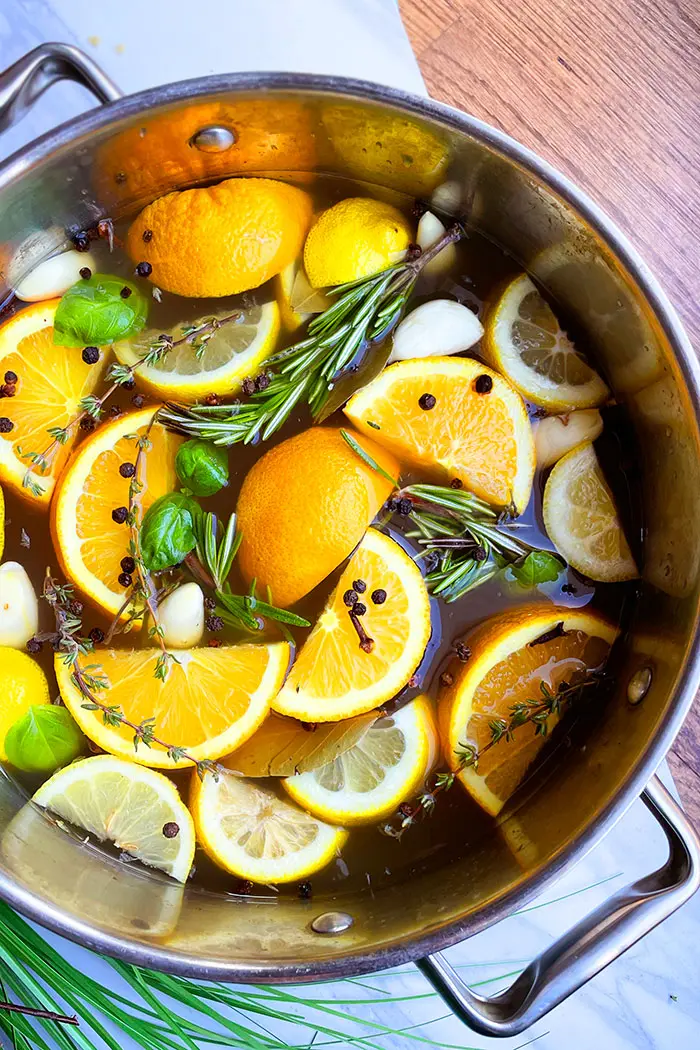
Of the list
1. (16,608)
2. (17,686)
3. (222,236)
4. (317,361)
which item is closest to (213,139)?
(222,236)

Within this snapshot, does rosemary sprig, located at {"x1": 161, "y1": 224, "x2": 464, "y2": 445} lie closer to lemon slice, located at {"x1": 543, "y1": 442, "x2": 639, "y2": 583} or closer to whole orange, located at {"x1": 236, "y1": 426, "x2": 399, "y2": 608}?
whole orange, located at {"x1": 236, "y1": 426, "x2": 399, "y2": 608}

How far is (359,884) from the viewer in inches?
60.1

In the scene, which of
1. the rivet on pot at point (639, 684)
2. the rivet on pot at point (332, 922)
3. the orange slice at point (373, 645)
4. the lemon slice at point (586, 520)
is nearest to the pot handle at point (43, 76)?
the orange slice at point (373, 645)

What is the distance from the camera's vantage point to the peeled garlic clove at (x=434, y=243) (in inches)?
60.2

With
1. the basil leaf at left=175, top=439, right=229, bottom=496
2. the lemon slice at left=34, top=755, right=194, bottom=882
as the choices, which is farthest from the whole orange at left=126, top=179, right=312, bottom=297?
the lemon slice at left=34, top=755, right=194, bottom=882

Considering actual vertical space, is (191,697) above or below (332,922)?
above

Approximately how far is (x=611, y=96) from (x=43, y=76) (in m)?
0.99

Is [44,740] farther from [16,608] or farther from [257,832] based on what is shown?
[257,832]

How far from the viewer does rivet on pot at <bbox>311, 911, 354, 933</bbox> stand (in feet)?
4.77

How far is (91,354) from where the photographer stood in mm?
1483

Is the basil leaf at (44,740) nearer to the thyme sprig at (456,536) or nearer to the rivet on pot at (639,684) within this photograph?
the thyme sprig at (456,536)

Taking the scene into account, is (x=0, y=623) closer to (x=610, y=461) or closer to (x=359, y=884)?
(x=359, y=884)

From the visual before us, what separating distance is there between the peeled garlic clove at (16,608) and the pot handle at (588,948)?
32.5 inches

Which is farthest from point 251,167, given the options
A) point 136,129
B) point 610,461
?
point 610,461
